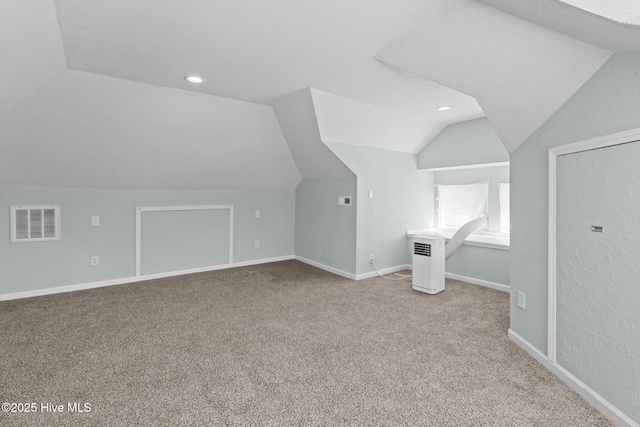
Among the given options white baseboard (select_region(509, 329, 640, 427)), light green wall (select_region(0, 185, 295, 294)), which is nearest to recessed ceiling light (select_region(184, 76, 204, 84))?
light green wall (select_region(0, 185, 295, 294))

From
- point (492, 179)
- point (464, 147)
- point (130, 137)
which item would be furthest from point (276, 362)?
point (492, 179)

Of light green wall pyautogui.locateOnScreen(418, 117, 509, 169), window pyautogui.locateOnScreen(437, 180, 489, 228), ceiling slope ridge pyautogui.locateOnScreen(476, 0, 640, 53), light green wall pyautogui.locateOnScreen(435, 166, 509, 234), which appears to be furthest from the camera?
window pyautogui.locateOnScreen(437, 180, 489, 228)

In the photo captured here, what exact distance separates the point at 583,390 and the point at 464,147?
3.34 meters

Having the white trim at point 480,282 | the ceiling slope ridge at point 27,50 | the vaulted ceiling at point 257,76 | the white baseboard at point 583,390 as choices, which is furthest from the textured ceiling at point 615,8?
the white trim at point 480,282

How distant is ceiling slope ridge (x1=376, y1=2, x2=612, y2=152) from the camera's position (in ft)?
5.49

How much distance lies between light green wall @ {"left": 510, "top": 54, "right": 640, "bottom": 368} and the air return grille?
1.26m

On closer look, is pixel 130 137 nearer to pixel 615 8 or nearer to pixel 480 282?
pixel 615 8

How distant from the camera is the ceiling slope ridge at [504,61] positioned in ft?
5.49

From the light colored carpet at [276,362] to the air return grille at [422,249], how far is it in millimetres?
537

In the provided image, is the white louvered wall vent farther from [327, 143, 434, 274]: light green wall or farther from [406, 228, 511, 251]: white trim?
[406, 228, 511, 251]: white trim

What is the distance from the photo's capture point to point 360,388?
190cm

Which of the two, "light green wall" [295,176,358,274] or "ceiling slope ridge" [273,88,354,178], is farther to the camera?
"light green wall" [295,176,358,274]

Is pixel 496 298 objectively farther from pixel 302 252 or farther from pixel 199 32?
pixel 199 32

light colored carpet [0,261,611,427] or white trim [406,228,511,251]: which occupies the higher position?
white trim [406,228,511,251]
